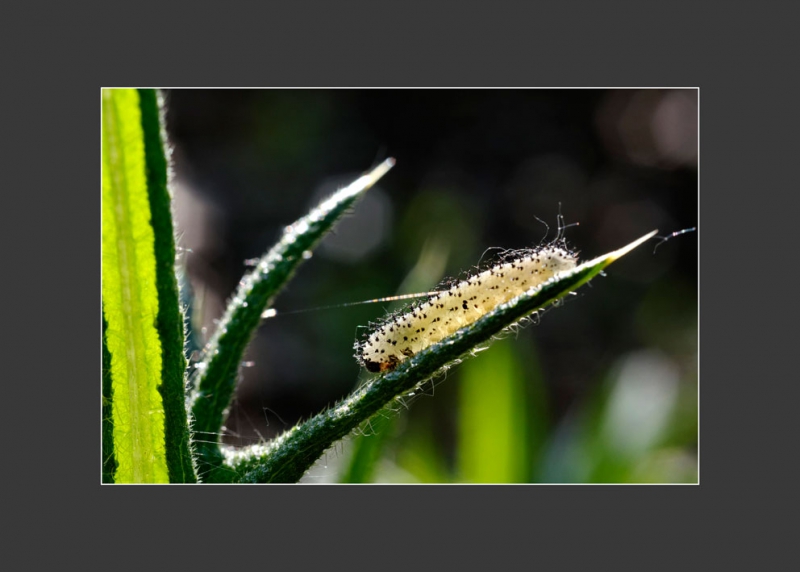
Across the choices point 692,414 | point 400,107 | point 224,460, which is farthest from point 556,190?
point 224,460

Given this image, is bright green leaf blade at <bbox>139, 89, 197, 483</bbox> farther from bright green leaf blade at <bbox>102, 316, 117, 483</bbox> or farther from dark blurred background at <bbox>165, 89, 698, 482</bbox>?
dark blurred background at <bbox>165, 89, 698, 482</bbox>

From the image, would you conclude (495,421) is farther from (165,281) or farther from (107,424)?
(165,281)

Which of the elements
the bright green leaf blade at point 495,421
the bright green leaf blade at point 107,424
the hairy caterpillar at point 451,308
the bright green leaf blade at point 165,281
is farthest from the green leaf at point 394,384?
the bright green leaf blade at point 495,421

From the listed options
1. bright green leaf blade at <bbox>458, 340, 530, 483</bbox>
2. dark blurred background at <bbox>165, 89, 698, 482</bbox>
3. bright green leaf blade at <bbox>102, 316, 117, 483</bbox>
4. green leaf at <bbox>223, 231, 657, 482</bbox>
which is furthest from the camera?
dark blurred background at <bbox>165, 89, 698, 482</bbox>

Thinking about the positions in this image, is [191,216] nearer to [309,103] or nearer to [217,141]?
[217,141]

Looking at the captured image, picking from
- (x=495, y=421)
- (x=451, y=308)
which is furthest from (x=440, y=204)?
(x=451, y=308)

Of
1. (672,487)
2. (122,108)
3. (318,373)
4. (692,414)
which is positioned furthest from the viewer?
(318,373)

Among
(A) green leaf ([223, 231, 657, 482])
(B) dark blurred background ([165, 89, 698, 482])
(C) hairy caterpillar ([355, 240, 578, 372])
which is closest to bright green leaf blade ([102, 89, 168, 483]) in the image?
(A) green leaf ([223, 231, 657, 482])
